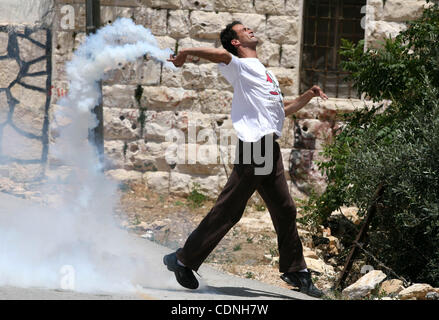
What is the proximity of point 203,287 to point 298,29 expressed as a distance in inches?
165

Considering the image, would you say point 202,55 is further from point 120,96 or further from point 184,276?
point 120,96

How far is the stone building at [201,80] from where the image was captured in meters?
8.02

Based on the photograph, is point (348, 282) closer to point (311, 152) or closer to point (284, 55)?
point (311, 152)

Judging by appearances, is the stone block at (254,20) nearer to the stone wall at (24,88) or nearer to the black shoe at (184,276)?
the stone wall at (24,88)

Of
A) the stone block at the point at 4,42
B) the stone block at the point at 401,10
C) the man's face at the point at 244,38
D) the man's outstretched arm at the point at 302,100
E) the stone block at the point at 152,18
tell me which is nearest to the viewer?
the man's face at the point at 244,38

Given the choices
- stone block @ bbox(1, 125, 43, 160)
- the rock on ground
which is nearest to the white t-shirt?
the rock on ground

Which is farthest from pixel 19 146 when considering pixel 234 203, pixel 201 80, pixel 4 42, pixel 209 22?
pixel 234 203

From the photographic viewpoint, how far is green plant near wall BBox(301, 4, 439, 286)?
16.6 feet

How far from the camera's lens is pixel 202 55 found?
4477 millimetres

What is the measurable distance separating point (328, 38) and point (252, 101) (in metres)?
4.23

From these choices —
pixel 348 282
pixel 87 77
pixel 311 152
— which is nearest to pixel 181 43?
pixel 311 152

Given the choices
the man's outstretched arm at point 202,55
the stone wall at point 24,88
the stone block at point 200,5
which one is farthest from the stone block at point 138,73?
the man's outstretched arm at point 202,55

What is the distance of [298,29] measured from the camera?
8.05 meters

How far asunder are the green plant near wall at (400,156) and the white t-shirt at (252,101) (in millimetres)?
1155
